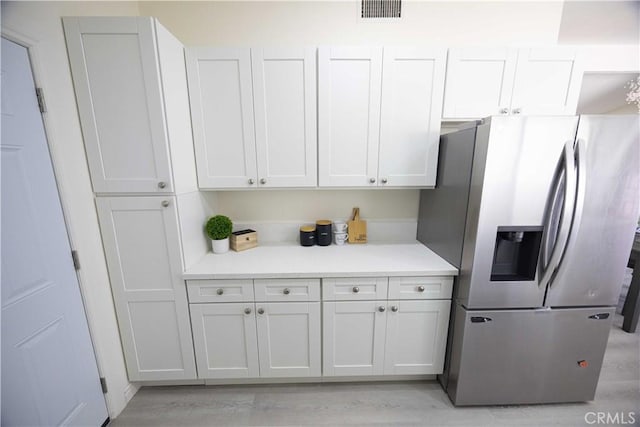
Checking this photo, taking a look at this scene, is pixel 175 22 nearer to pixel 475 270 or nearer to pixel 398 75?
pixel 398 75

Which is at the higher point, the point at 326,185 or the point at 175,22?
the point at 175,22

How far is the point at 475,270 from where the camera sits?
4.26 feet

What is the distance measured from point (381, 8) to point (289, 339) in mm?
2363

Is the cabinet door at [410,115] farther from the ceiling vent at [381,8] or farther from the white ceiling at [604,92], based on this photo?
the white ceiling at [604,92]

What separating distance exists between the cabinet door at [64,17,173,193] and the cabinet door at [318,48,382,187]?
3.01 feet

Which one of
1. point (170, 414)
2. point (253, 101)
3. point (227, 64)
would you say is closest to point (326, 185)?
point (253, 101)

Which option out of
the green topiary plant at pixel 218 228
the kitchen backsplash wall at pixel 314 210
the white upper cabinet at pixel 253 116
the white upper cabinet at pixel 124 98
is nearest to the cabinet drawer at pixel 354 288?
the kitchen backsplash wall at pixel 314 210

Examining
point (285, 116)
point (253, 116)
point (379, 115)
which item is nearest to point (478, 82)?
point (379, 115)

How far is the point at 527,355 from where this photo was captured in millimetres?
1404

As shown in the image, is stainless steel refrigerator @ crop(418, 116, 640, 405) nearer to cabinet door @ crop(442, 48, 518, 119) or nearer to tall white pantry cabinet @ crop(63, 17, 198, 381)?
cabinet door @ crop(442, 48, 518, 119)

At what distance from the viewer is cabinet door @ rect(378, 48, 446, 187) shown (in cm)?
148

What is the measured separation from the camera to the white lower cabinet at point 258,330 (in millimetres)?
1466

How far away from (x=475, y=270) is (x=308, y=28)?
1932 mm

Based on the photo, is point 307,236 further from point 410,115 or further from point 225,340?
point 410,115
